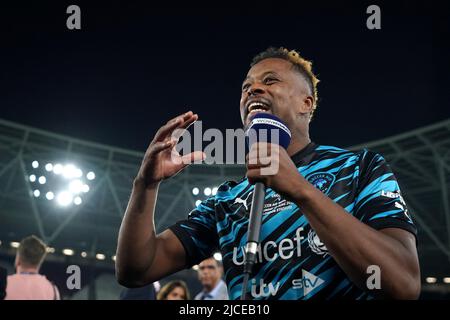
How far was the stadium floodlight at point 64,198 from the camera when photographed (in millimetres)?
17297

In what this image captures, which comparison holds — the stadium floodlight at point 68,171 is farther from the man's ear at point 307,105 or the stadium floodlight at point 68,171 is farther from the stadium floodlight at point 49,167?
the man's ear at point 307,105

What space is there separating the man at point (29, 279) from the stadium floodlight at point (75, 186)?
12.0 meters

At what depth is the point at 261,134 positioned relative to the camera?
2023 millimetres

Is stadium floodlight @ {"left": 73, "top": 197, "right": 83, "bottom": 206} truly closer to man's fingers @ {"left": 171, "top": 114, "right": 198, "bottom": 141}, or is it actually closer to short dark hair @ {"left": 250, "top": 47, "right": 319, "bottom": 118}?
short dark hair @ {"left": 250, "top": 47, "right": 319, "bottom": 118}

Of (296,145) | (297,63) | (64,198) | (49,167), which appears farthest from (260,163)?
(64,198)

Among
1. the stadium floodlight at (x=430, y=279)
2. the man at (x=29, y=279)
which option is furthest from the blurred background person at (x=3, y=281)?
the stadium floodlight at (x=430, y=279)

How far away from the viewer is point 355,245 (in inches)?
64.9

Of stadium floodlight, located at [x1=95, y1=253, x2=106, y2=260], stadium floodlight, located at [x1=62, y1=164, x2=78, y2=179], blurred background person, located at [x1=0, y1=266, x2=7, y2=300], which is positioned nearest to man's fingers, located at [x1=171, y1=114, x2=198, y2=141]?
blurred background person, located at [x1=0, y1=266, x2=7, y2=300]

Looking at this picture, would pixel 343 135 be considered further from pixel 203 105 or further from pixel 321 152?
pixel 321 152

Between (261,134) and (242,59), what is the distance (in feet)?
40.9

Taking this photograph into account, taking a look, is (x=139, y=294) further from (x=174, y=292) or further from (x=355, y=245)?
(x=355, y=245)

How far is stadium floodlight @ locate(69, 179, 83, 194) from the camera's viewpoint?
1733 centimetres

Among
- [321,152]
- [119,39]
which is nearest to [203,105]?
[119,39]

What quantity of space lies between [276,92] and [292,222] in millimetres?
671
